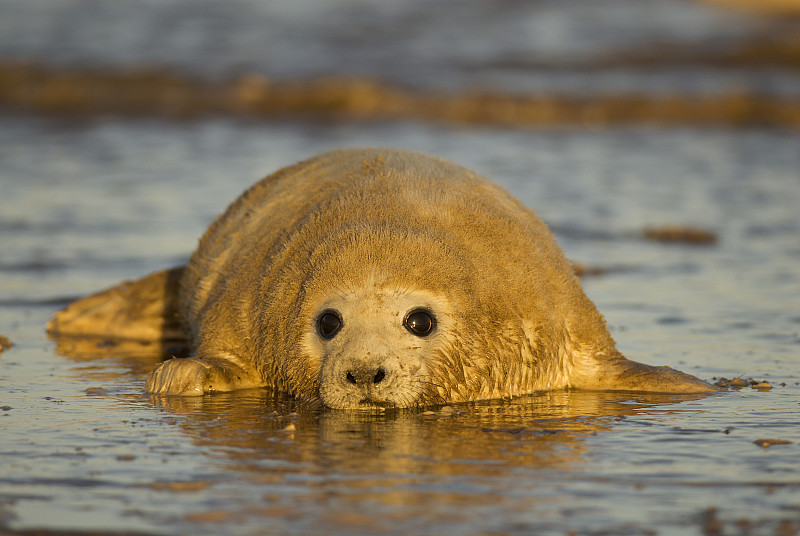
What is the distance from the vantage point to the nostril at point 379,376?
530cm

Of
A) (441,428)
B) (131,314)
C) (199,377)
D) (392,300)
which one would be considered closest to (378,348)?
(392,300)

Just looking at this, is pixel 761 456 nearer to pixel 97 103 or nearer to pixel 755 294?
pixel 755 294

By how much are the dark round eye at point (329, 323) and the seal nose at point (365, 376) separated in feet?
0.84

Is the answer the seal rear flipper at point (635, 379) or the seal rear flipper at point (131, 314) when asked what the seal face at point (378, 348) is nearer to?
the seal rear flipper at point (635, 379)

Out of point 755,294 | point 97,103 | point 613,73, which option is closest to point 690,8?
point 613,73

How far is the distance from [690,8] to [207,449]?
28719 millimetres

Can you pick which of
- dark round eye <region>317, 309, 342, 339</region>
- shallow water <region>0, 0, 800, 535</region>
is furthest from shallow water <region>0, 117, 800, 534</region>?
dark round eye <region>317, 309, 342, 339</region>

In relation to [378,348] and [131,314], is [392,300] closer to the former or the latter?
[378,348]

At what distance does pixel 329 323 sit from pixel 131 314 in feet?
9.85

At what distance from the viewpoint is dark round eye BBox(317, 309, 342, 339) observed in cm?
548

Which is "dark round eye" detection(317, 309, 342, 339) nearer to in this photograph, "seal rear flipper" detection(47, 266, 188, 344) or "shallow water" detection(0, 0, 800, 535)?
"shallow water" detection(0, 0, 800, 535)

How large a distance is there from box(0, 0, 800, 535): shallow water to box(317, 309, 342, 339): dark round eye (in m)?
0.40

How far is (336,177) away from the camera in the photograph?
6777mm

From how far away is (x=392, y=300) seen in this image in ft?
17.9
